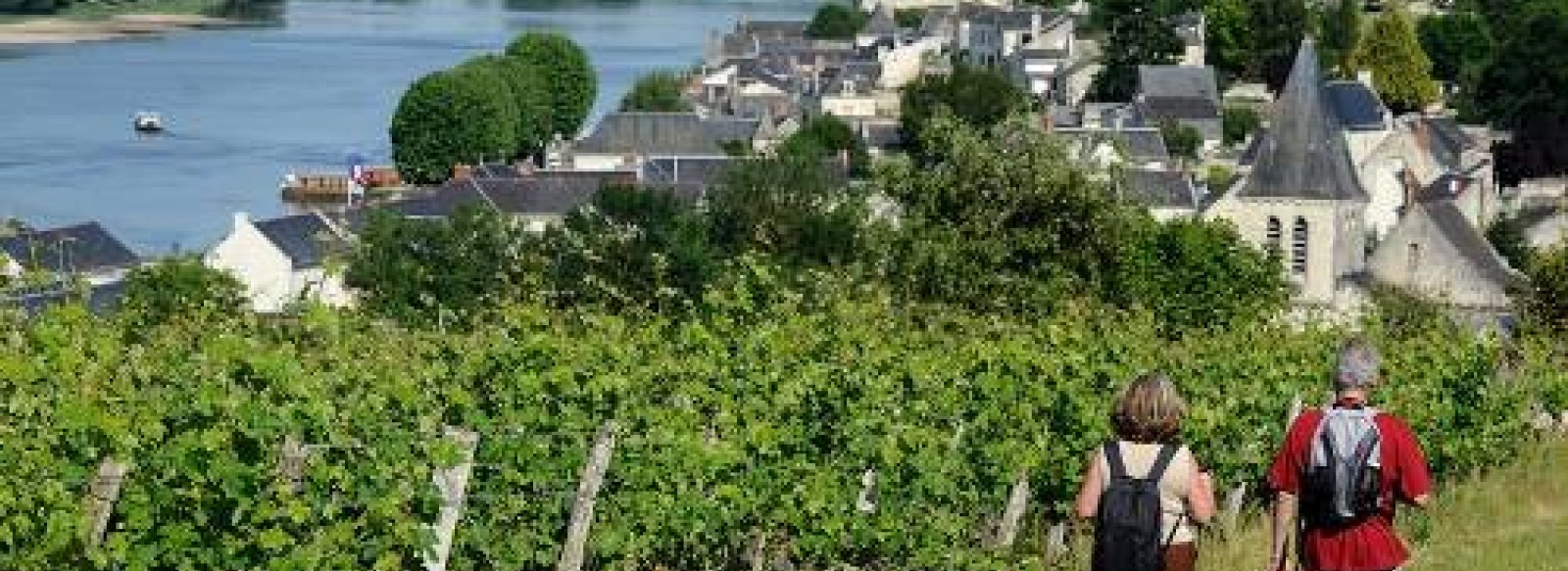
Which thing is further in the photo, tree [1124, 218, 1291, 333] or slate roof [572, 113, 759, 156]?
slate roof [572, 113, 759, 156]

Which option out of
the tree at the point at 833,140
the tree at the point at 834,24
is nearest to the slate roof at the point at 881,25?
the tree at the point at 834,24

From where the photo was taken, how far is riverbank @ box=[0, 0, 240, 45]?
10338 cm

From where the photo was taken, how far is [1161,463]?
6531mm

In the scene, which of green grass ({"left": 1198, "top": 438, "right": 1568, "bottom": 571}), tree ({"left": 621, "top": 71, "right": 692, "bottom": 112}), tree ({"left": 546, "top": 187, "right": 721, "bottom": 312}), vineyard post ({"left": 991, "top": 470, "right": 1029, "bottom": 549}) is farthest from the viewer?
tree ({"left": 621, "top": 71, "right": 692, "bottom": 112})

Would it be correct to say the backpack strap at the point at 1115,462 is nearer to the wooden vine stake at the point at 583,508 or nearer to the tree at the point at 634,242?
the wooden vine stake at the point at 583,508

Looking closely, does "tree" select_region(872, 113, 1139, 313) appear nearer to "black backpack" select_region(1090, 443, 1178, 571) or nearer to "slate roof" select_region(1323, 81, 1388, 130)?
"black backpack" select_region(1090, 443, 1178, 571)

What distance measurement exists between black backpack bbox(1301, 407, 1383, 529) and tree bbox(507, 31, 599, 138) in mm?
69192

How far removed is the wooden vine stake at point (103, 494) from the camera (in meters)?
6.94

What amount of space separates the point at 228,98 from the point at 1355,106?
33.4m

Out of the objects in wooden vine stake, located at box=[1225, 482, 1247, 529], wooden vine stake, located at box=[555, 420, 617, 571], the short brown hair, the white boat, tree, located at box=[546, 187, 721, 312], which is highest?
the short brown hair

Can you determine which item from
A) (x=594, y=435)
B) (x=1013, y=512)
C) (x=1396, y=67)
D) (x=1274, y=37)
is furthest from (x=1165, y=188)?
(x=594, y=435)

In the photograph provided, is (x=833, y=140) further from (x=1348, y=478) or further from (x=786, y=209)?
(x=1348, y=478)

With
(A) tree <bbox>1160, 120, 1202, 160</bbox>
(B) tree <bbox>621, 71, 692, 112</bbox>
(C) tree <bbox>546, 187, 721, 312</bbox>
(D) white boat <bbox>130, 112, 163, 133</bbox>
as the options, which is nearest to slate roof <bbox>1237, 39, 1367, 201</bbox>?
(C) tree <bbox>546, 187, 721, 312</bbox>

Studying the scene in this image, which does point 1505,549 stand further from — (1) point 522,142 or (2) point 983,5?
(2) point 983,5
